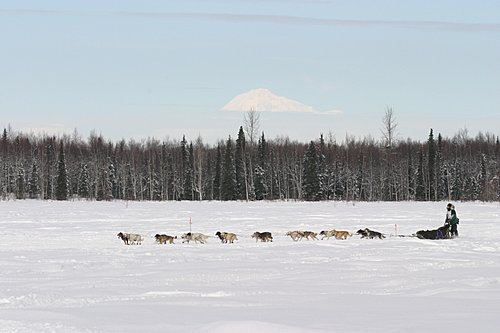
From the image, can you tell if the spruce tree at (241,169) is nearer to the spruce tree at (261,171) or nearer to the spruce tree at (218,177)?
the spruce tree at (261,171)

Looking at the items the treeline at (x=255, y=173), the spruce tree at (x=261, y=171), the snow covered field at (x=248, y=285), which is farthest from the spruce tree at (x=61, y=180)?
the snow covered field at (x=248, y=285)

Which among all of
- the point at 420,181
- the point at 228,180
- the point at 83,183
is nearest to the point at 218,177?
the point at 228,180

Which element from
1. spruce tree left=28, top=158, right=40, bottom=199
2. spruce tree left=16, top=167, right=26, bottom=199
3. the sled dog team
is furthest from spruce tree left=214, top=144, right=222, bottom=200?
the sled dog team

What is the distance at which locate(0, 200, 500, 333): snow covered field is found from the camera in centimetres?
776

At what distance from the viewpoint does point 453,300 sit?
9.45 meters

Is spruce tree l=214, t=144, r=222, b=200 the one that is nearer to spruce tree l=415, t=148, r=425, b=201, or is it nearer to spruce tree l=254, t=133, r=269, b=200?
spruce tree l=254, t=133, r=269, b=200

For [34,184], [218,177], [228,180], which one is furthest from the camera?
[218,177]

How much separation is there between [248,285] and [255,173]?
216 feet

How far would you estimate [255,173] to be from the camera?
77375 mm

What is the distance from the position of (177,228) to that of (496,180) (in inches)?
2270

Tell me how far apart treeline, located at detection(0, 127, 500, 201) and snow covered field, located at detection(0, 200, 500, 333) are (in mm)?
54235

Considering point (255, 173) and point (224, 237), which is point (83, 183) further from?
point (224, 237)

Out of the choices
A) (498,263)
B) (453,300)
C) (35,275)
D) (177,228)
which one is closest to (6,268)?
(35,275)

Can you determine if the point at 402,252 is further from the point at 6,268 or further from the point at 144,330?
the point at 144,330
